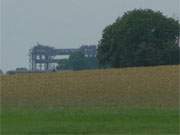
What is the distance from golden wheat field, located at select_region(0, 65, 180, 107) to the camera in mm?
27561

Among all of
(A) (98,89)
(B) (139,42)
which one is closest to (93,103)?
(A) (98,89)

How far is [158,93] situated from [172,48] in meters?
50.2

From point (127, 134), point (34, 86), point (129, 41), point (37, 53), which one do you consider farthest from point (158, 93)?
point (129, 41)

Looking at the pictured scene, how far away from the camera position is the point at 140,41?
80.6 m

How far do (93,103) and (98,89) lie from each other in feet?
16.2

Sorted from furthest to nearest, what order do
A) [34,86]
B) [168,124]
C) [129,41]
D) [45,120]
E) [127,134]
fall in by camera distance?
[129,41] < [34,86] < [45,120] < [168,124] < [127,134]

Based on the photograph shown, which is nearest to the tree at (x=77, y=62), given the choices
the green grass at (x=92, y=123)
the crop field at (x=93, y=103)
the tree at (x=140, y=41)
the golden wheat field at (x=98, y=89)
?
the tree at (x=140, y=41)

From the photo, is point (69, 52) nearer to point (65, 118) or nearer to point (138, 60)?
point (138, 60)

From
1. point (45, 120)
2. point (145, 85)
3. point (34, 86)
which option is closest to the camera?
point (45, 120)

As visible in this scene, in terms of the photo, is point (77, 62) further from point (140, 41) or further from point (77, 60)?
point (140, 41)

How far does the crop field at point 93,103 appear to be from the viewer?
50.0ft

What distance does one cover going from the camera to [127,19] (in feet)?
280

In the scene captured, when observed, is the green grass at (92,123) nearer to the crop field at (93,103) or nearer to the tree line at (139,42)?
the crop field at (93,103)

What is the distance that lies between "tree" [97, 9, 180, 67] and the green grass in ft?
187
